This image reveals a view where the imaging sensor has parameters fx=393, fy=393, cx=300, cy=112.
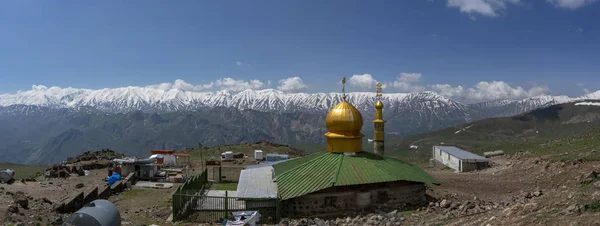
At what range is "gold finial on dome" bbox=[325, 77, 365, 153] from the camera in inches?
1009

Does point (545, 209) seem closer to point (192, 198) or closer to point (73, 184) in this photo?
point (192, 198)

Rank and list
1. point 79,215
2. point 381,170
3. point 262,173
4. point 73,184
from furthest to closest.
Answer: point 73,184, point 262,173, point 381,170, point 79,215

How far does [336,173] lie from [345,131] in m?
4.15

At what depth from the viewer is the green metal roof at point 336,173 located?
21678 mm

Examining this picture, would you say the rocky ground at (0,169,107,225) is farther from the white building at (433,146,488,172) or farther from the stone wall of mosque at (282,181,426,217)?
the white building at (433,146,488,172)

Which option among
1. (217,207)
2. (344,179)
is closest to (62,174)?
(217,207)

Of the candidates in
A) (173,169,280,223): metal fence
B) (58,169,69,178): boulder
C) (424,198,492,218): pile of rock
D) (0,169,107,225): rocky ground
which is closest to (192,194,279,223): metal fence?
(173,169,280,223): metal fence

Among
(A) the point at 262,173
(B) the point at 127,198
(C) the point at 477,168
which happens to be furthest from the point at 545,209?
(C) the point at 477,168

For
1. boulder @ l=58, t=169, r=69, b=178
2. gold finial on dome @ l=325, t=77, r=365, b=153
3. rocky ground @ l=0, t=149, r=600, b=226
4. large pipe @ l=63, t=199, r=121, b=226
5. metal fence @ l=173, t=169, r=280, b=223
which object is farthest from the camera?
boulder @ l=58, t=169, r=69, b=178

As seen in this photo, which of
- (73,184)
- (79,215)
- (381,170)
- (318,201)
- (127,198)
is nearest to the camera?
(79,215)

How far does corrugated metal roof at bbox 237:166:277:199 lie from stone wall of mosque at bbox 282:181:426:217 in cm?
130

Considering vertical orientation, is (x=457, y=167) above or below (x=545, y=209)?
below

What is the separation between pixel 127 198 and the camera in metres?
29.0

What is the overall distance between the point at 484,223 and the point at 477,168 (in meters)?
32.3
